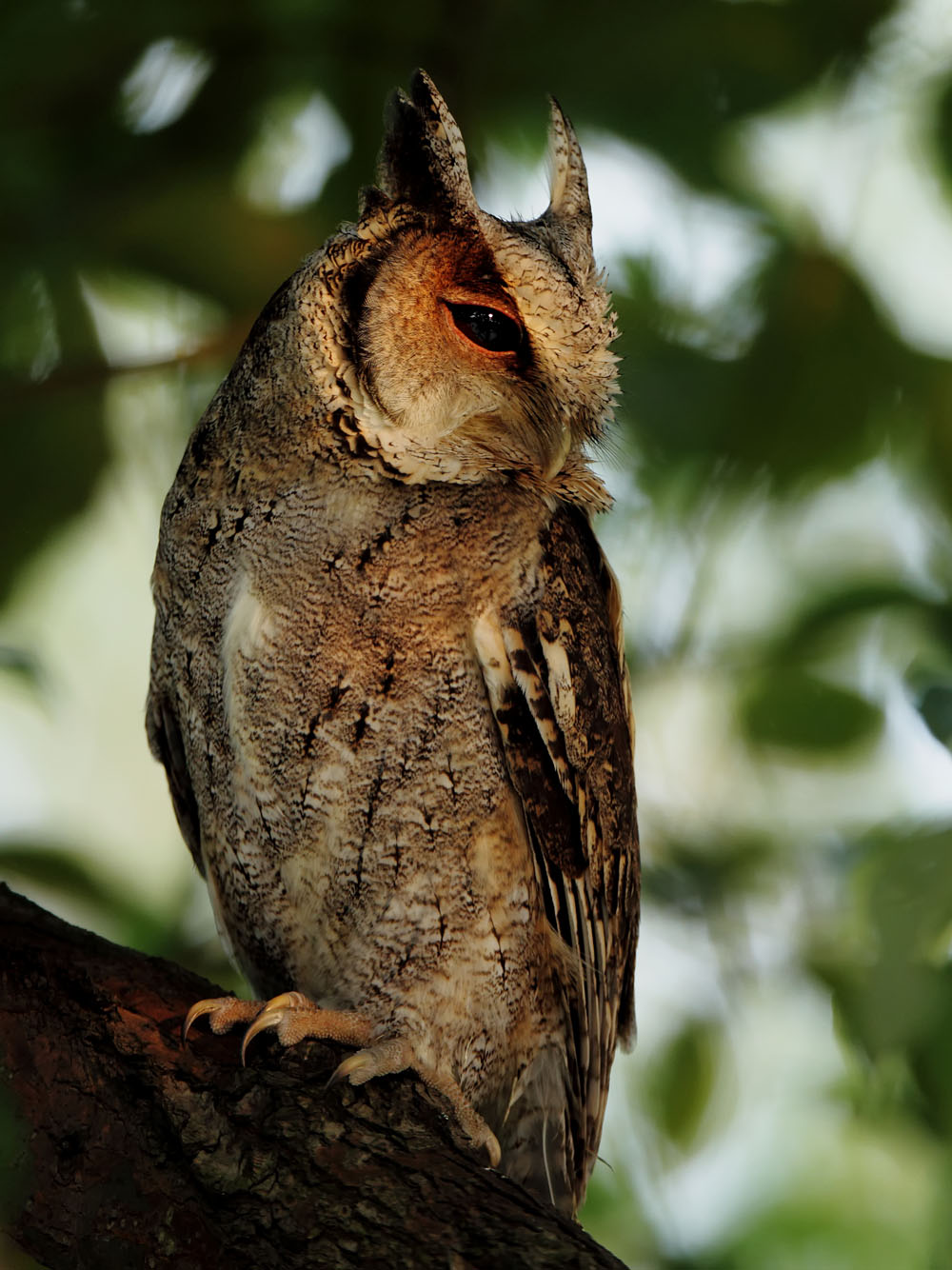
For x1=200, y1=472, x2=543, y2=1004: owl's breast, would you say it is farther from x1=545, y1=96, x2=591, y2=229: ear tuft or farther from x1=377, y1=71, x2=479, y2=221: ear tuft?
x1=545, y1=96, x2=591, y2=229: ear tuft

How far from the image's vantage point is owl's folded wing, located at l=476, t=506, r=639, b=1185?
186 cm

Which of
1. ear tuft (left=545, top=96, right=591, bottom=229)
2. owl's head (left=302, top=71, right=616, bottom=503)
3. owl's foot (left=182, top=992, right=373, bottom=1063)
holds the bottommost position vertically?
owl's foot (left=182, top=992, right=373, bottom=1063)

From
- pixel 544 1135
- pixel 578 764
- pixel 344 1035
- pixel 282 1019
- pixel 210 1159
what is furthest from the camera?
pixel 544 1135

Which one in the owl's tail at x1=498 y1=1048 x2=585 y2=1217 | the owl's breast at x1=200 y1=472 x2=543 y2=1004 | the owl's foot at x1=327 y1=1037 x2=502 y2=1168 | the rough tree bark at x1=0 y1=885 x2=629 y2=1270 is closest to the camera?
the rough tree bark at x1=0 y1=885 x2=629 y2=1270

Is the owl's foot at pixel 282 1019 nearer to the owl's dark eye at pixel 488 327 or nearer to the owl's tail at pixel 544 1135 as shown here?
the owl's tail at pixel 544 1135

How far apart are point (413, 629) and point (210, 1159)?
716 mm

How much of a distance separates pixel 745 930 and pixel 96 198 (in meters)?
1.51

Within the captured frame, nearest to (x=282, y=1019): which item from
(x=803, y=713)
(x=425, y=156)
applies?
(x=803, y=713)

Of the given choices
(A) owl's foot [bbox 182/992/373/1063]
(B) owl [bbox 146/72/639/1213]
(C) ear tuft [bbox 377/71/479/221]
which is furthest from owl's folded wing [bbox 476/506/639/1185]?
(C) ear tuft [bbox 377/71/479/221]

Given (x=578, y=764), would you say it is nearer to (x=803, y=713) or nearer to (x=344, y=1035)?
(x=803, y=713)

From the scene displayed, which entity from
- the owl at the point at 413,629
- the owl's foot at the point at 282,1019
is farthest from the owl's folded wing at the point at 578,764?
the owl's foot at the point at 282,1019

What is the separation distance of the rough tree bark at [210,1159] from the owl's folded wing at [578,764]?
1.38 ft

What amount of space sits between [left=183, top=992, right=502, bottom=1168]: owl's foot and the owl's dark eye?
926 millimetres

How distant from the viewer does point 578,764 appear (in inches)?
75.5
